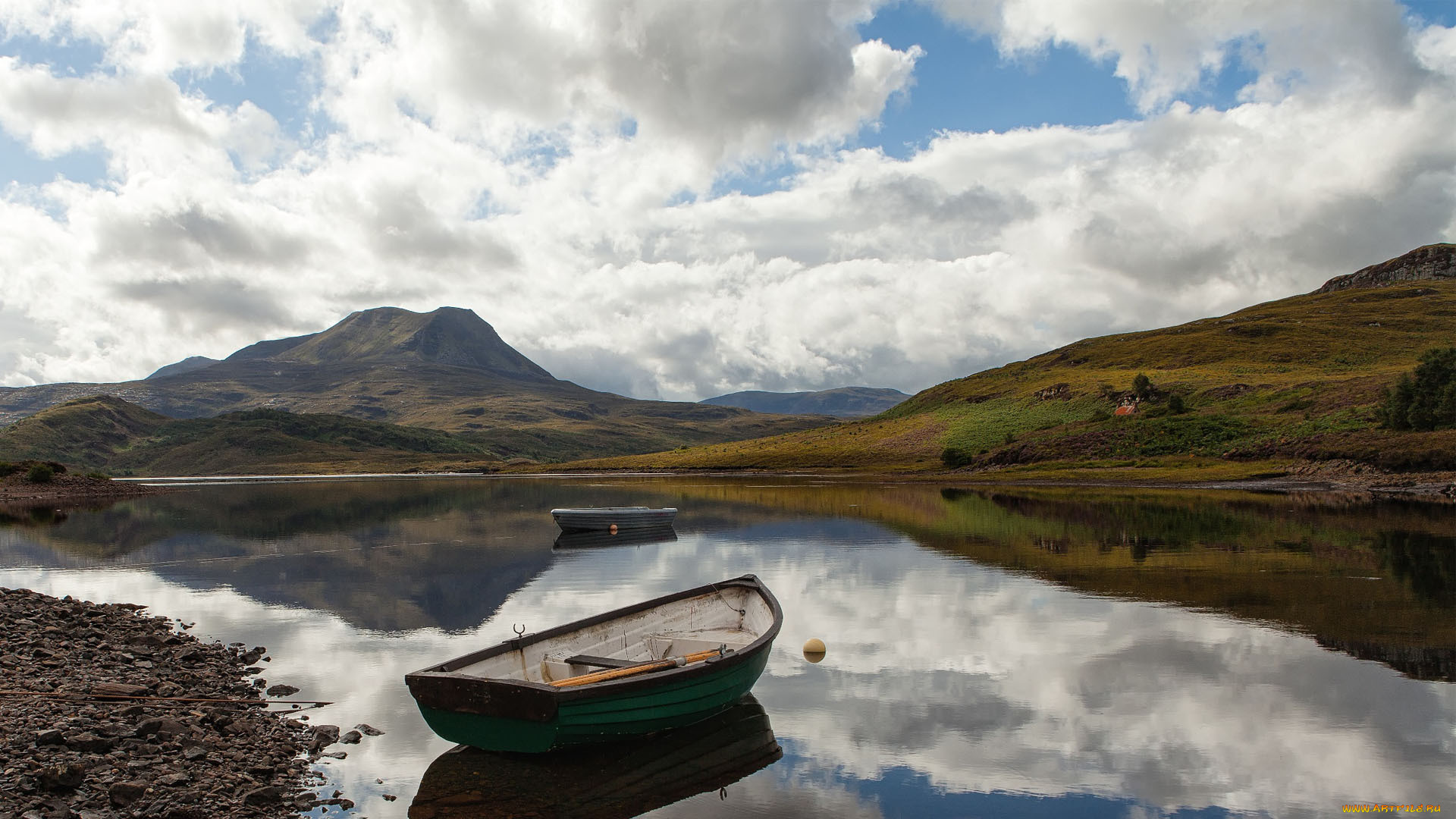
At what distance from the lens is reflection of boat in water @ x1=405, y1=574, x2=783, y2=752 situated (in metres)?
14.8

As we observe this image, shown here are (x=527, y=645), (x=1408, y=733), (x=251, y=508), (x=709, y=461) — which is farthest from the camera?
(x=709, y=461)

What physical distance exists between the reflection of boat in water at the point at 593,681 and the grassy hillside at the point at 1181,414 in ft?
273

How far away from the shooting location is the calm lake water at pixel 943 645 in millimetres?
14742

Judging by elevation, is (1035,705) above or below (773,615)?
below

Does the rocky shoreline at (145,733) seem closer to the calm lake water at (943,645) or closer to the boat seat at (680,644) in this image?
the calm lake water at (943,645)

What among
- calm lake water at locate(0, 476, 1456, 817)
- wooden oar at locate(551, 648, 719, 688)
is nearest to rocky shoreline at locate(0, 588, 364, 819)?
calm lake water at locate(0, 476, 1456, 817)

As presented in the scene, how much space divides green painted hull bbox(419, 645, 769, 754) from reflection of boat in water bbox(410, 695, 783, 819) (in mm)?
407

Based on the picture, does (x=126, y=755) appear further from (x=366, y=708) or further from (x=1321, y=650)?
(x=1321, y=650)

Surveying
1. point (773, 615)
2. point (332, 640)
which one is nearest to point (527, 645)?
point (773, 615)

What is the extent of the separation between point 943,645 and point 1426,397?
85436mm

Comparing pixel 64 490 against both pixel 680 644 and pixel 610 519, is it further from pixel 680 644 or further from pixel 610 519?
pixel 680 644

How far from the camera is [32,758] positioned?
13.3 m

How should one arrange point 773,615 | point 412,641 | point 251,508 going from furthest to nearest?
point 251,508 → point 412,641 → point 773,615

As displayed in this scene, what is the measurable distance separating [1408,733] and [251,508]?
304 feet
